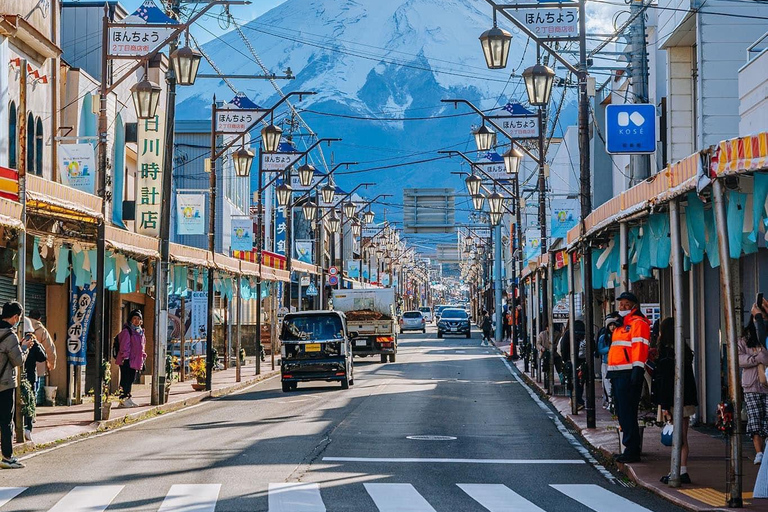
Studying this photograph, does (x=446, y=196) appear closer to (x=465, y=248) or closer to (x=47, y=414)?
(x=47, y=414)

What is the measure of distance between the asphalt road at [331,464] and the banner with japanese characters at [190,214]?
458 inches

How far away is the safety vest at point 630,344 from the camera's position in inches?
544

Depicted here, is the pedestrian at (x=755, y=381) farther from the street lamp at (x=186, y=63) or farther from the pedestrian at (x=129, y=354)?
the pedestrian at (x=129, y=354)

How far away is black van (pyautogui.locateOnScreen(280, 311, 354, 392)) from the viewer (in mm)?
29359

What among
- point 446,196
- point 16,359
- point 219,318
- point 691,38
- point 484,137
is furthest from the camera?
point 446,196

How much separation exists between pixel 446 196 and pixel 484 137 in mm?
34292

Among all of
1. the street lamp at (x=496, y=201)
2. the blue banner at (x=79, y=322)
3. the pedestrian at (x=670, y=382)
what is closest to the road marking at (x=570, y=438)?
the pedestrian at (x=670, y=382)

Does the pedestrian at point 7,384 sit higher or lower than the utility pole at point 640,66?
lower

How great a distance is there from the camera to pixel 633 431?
46.8 feet

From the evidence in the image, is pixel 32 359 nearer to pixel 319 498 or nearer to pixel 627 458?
pixel 319 498

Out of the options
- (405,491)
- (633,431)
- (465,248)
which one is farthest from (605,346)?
(465,248)

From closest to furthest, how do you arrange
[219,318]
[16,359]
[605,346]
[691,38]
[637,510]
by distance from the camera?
[637,510]
[16,359]
[605,346]
[691,38]
[219,318]

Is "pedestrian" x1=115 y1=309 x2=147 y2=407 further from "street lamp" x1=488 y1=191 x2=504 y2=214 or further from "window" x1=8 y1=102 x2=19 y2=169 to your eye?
"street lamp" x1=488 y1=191 x2=504 y2=214

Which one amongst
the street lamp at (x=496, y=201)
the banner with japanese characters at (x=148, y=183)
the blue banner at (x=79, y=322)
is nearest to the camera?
the blue banner at (x=79, y=322)
